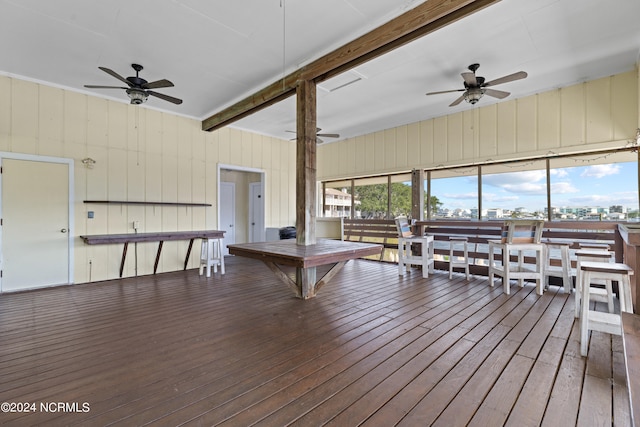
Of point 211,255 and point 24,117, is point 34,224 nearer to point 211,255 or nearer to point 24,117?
point 24,117

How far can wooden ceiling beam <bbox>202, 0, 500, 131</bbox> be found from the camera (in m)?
2.67

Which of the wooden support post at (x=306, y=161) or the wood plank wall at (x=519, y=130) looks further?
the wood plank wall at (x=519, y=130)

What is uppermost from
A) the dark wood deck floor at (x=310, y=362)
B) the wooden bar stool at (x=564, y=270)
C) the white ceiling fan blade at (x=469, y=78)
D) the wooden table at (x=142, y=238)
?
the white ceiling fan blade at (x=469, y=78)

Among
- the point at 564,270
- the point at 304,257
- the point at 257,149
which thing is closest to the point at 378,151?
the point at 257,149

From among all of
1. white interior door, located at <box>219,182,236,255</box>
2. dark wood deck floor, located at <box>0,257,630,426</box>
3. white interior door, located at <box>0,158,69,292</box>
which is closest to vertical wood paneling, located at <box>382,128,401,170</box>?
dark wood deck floor, located at <box>0,257,630,426</box>

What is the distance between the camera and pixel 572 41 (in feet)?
11.5

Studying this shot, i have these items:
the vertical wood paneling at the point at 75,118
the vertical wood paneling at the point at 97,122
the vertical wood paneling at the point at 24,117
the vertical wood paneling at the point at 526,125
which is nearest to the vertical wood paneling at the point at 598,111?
the vertical wood paneling at the point at 526,125

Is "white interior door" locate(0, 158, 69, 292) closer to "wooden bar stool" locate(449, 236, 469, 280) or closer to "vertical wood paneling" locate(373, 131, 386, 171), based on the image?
"vertical wood paneling" locate(373, 131, 386, 171)

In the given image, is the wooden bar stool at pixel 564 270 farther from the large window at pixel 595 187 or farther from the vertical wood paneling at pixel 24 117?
the vertical wood paneling at pixel 24 117

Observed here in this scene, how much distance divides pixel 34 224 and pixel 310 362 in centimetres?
503

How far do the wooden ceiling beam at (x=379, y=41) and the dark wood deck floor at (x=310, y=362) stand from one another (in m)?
2.99

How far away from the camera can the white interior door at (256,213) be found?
771 centimetres

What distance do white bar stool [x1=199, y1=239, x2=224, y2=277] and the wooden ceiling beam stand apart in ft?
8.86

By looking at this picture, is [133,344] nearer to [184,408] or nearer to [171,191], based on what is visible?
[184,408]
